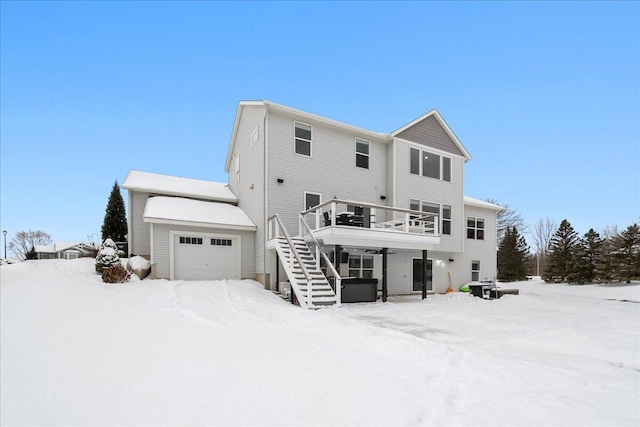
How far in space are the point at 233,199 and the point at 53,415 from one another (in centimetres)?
1421

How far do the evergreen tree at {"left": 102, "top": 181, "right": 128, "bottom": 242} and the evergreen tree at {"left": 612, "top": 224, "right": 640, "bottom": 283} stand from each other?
32459 millimetres

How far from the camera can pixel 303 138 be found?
13641 millimetres

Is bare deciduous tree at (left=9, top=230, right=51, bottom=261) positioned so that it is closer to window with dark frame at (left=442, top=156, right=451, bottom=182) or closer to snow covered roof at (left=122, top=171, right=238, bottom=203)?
snow covered roof at (left=122, top=171, right=238, bottom=203)

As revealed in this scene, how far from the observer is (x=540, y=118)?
33625 mm

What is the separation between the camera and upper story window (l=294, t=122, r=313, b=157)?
13.5 meters

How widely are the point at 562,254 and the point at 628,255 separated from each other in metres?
4.70

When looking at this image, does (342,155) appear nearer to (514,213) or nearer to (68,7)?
(68,7)

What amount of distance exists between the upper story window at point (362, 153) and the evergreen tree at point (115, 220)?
52.4 ft

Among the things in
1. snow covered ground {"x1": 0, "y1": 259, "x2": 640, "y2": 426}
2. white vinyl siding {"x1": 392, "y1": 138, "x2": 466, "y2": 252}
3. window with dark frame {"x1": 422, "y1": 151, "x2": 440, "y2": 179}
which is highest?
window with dark frame {"x1": 422, "y1": 151, "x2": 440, "y2": 179}

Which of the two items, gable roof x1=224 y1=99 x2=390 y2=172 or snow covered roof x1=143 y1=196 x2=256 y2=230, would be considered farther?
gable roof x1=224 y1=99 x2=390 y2=172

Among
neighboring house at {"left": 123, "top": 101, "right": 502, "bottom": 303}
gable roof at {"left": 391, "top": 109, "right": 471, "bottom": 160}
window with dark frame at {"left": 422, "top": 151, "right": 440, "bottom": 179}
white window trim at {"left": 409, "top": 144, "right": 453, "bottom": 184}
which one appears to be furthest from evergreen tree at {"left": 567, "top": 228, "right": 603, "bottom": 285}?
window with dark frame at {"left": 422, "top": 151, "right": 440, "bottom": 179}

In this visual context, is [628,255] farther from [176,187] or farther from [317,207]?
[176,187]

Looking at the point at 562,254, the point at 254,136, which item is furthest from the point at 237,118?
the point at 562,254

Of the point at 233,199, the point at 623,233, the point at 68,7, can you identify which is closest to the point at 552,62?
the point at 623,233
